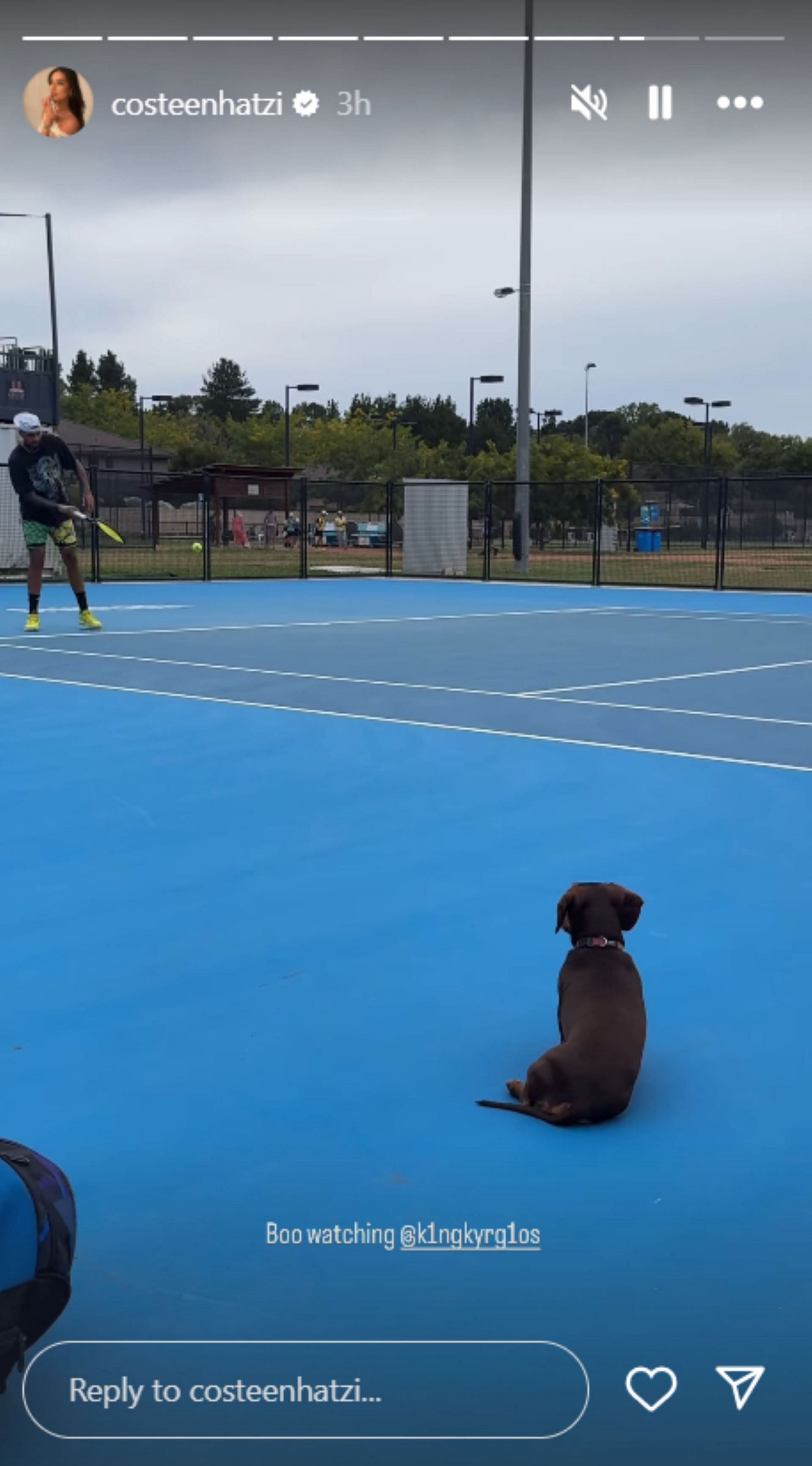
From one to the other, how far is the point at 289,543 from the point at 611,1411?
53094mm

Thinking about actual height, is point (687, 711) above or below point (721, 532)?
below

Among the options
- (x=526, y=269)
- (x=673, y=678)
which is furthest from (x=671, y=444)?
(x=673, y=678)

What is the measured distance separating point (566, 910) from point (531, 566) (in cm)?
3559

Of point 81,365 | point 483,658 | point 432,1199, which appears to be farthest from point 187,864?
point 81,365

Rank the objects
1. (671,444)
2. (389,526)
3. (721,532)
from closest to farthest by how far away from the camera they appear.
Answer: (721,532)
(389,526)
(671,444)

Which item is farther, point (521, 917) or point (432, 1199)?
point (521, 917)

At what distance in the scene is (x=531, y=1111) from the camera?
3189mm

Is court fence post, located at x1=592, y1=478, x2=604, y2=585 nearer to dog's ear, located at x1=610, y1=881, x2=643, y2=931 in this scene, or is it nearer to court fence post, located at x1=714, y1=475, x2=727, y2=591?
court fence post, located at x1=714, y1=475, x2=727, y2=591

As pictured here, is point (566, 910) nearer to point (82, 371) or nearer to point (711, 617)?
point (711, 617)

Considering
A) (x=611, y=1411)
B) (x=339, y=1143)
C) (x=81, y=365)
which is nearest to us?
(x=611, y=1411)

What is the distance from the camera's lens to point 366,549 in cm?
5450

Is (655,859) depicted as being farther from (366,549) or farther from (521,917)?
(366,549)

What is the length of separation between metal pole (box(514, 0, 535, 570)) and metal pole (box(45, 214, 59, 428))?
34.2 ft

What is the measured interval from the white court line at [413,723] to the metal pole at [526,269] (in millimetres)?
20344
